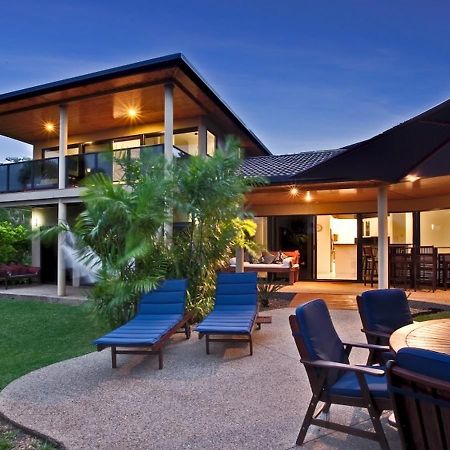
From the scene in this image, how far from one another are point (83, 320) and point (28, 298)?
4.34 metres

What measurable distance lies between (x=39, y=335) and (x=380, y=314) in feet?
20.6

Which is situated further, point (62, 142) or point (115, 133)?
point (115, 133)

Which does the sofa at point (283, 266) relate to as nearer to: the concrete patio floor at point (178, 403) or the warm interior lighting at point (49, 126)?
the concrete patio floor at point (178, 403)

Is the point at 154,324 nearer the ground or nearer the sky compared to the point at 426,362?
nearer the ground

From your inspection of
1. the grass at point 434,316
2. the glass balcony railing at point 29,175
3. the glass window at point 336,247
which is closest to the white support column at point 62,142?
the glass balcony railing at point 29,175

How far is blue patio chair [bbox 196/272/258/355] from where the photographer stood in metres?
5.85

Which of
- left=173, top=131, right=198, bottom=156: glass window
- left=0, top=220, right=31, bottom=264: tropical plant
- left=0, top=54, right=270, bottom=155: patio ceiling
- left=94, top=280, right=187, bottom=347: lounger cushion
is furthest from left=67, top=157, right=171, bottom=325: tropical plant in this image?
left=0, top=220, right=31, bottom=264: tropical plant

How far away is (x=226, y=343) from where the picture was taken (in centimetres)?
642

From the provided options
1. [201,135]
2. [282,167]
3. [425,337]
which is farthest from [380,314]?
[201,135]

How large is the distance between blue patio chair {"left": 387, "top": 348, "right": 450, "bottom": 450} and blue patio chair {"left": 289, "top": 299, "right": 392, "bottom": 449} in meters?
0.87

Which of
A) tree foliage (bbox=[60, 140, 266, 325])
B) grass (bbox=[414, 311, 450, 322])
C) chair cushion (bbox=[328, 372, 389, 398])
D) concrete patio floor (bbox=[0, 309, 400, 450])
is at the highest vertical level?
tree foliage (bbox=[60, 140, 266, 325])

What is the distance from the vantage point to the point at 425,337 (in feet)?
10.9

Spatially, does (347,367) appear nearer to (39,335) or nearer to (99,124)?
(39,335)

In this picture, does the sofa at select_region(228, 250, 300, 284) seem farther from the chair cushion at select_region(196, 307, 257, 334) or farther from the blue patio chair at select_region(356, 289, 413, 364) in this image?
the blue patio chair at select_region(356, 289, 413, 364)
